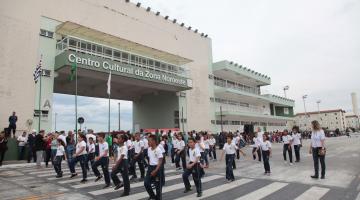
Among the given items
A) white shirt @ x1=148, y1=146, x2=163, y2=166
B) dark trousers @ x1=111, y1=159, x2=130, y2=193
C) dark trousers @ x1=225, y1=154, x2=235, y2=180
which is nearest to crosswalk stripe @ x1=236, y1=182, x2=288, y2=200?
dark trousers @ x1=225, y1=154, x2=235, y2=180

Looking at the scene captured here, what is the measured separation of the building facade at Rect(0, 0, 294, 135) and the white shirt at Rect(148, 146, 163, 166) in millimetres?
16162

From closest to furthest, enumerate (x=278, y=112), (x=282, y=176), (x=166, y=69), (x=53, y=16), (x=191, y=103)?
(x=282, y=176)
(x=53, y=16)
(x=166, y=69)
(x=191, y=103)
(x=278, y=112)

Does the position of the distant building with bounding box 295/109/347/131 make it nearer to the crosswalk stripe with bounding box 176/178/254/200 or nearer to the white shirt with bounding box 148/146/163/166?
the crosswalk stripe with bounding box 176/178/254/200

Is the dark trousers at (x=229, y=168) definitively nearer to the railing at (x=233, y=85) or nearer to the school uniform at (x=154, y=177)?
the school uniform at (x=154, y=177)

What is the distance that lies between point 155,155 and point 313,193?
15.4 feet

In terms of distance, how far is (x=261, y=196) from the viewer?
7.74 meters

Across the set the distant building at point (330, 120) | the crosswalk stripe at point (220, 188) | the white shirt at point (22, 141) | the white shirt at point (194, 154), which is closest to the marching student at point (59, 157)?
the white shirt at point (194, 154)

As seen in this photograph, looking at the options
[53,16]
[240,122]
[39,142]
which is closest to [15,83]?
[53,16]

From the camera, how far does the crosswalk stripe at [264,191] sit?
768 centimetres

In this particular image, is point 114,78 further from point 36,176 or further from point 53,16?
point 36,176

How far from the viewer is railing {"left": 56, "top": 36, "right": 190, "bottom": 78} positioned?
75.9 ft

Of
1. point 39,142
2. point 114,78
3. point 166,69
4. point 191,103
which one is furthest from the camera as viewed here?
point 191,103

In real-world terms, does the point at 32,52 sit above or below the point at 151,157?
above

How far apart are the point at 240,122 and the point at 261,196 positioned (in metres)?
41.3
